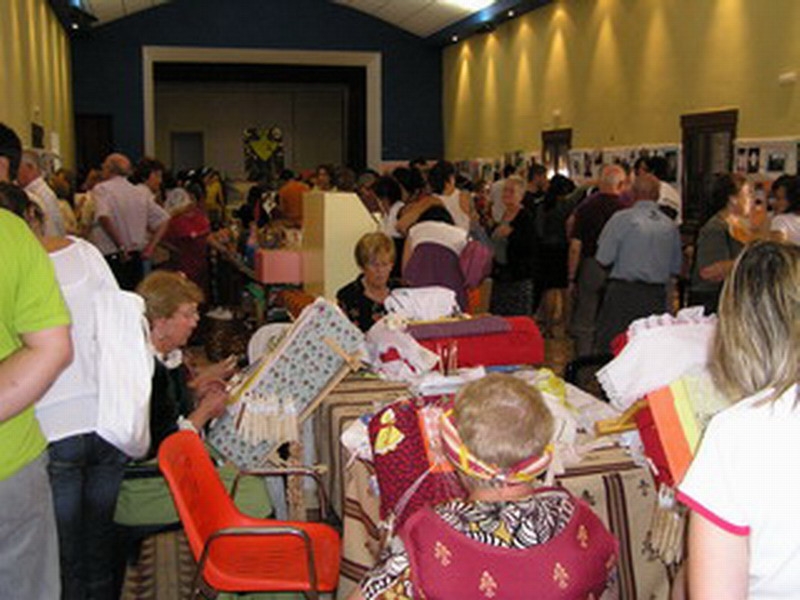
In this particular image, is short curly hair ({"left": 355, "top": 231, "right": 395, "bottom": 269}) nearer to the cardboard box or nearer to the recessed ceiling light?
the cardboard box

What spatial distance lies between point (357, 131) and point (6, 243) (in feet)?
59.1

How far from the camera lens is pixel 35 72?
10.4m

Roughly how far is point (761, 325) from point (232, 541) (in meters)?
2.01

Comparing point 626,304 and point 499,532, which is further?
→ point 626,304

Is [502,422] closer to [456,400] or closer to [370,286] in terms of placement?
[456,400]

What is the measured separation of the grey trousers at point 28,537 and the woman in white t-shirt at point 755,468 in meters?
1.34

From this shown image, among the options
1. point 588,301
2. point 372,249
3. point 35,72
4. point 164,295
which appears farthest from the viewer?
point 35,72

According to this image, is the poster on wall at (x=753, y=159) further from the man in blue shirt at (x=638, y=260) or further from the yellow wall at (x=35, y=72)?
the yellow wall at (x=35, y=72)

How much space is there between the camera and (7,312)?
200 centimetres

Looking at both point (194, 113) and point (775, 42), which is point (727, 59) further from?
point (194, 113)

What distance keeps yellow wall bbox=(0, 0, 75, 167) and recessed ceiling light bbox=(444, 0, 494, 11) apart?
18.5 feet

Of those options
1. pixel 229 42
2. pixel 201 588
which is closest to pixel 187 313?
pixel 201 588

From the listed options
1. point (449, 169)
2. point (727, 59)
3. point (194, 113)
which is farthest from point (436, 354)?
point (194, 113)

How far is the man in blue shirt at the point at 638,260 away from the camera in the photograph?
5.95m
